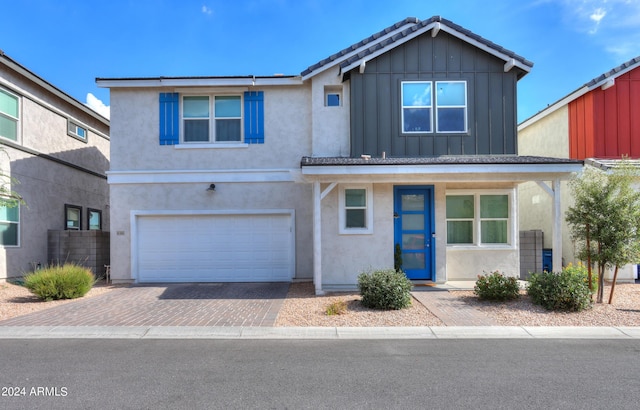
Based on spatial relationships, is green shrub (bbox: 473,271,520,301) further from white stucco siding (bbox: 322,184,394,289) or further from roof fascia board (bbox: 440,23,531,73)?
roof fascia board (bbox: 440,23,531,73)

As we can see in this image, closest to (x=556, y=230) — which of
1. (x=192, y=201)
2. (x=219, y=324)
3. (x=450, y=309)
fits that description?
(x=450, y=309)

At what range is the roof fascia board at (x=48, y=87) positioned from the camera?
455 inches

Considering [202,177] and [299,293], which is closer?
[299,293]

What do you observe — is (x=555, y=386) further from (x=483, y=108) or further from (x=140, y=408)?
(x=483, y=108)

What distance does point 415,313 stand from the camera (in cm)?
766

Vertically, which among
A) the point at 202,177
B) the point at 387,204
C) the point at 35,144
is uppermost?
the point at 35,144

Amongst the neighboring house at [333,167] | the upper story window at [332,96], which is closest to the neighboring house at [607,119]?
the neighboring house at [333,167]

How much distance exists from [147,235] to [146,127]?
330cm

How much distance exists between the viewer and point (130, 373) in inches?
190

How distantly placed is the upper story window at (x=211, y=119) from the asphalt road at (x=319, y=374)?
7145mm

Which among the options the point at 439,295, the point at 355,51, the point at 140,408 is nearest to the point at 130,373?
the point at 140,408

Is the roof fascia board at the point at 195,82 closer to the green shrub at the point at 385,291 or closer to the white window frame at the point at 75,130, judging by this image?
the white window frame at the point at 75,130

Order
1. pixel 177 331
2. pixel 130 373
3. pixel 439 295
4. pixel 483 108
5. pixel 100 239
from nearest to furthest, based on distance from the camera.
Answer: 1. pixel 130 373
2. pixel 177 331
3. pixel 439 295
4. pixel 483 108
5. pixel 100 239

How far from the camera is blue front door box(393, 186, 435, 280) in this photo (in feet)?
34.4
